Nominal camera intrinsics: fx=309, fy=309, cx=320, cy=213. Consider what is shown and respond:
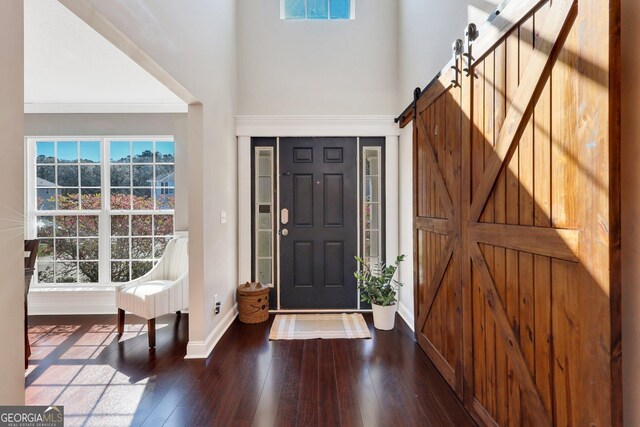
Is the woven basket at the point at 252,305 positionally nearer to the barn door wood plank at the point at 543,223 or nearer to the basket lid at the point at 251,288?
the basket lid at the point at 251,288

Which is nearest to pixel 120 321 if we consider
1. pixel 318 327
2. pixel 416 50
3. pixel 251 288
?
pixel 251 288

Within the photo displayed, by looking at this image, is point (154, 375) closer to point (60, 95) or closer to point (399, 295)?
point (399, 295)

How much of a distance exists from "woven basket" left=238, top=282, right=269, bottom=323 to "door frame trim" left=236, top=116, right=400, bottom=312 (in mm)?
333

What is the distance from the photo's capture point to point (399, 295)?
3541 mm

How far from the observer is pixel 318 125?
3586 mm

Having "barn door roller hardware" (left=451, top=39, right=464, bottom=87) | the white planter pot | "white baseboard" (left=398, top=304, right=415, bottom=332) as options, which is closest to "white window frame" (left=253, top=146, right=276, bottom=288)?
the white planter pot

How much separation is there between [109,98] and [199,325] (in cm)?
282

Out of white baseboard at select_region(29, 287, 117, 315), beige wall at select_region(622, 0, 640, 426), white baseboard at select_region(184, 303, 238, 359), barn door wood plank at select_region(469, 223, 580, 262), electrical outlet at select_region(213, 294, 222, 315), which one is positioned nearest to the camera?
beige wall at select_region(622, 0, 640, 426)

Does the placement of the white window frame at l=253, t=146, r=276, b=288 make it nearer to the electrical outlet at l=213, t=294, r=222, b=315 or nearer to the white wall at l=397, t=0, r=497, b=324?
the electrical outlet at l=213, t=294, r=222, b=315

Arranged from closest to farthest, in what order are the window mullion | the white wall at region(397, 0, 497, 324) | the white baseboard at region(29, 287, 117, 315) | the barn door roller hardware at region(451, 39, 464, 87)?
the barn door roller hardware at region(451, 39, 464, 87) → the white wall at region(397, 0, 497, 324) → the white baseboard at region(29, 287, 117, 315) → the window mullion

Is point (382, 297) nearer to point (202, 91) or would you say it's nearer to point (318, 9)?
point (202, 91)

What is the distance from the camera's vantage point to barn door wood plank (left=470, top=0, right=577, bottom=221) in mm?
1140

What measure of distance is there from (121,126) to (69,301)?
6.91ft

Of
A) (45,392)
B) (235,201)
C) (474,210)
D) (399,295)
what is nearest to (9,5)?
(474,210)
